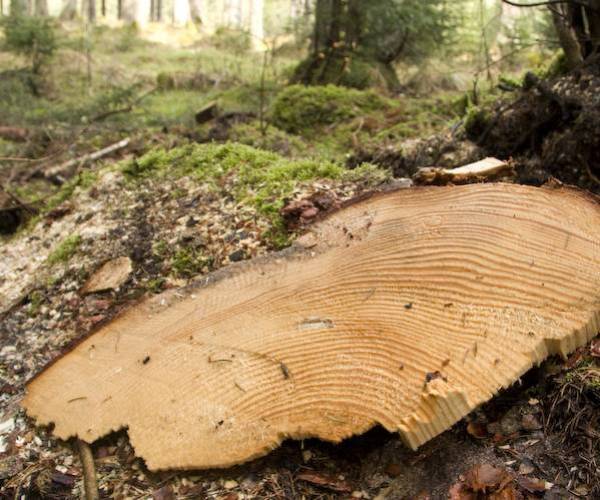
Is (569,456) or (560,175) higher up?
(560,175)

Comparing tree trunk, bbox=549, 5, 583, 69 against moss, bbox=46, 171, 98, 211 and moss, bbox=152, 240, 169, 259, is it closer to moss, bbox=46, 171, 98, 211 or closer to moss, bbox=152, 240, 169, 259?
moss, bbox=152, 240, 169, 259

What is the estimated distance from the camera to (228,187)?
127 inches

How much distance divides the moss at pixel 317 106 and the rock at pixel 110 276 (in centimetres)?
422

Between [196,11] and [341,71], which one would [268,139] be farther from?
[196,11]

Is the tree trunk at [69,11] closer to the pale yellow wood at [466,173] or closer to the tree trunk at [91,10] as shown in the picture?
the tree trunk at [91,10]

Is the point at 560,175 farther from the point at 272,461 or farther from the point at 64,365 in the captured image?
the point at 64,365

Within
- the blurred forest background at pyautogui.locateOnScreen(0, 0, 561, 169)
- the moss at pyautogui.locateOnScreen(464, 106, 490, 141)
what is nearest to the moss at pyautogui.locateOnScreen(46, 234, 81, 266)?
the blurred forest background at pyautogui.locateOnScreen(0, 0, 561, 169)

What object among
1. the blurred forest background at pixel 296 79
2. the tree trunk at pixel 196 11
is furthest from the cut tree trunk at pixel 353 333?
the tree trunk at pixel 196 11

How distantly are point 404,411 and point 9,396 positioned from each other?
6.10ft

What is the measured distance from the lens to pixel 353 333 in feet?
5.47

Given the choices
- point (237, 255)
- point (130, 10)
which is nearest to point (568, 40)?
point (237, 255)

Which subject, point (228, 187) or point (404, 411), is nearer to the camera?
point (404, 411)

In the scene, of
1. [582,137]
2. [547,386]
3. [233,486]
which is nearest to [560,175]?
[582,137]

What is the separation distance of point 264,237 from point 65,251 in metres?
1.32
